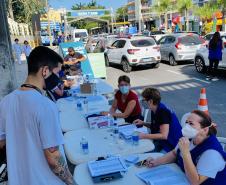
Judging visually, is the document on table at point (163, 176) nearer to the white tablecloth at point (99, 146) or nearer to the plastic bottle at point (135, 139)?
the white tablecloth at point (99, 146)

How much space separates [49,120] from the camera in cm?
237

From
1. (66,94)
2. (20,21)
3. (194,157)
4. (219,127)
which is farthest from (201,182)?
(20,21)

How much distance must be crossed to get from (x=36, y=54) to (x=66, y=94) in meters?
5.00

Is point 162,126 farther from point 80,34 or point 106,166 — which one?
point 80,34

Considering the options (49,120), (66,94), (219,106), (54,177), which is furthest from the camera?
(219,106)

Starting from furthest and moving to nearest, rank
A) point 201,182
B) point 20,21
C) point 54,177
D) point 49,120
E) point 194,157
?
point 20,21, point 194,157, point 201,182, point 54,177, point 49,120

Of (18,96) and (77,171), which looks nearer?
(18,96)

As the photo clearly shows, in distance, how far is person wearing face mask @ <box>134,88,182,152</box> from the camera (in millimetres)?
4180

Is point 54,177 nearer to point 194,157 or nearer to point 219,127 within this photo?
point 194,157

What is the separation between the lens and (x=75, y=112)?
5.81 m

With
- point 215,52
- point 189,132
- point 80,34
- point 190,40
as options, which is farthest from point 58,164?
point 80,34

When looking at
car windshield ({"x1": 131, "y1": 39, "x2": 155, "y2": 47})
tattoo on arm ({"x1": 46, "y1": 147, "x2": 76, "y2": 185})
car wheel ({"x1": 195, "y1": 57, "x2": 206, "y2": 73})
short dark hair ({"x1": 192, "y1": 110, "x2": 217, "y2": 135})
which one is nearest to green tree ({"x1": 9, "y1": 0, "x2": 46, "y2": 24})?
car windshield ({"x1": 131, "y1": 39, "x2": 155, "y2": 47})

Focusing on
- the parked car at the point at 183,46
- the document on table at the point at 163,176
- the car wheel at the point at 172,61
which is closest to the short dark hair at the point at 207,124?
the document on table at the point at 163,176

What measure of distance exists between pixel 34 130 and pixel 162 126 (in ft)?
7.06
